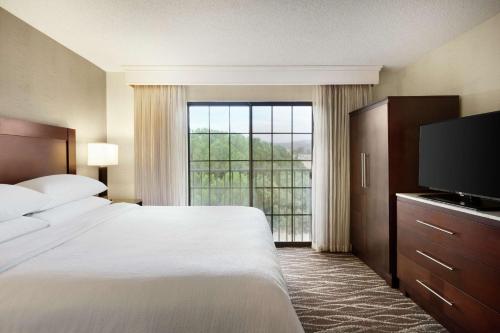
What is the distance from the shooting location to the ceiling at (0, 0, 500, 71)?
7.06 ft

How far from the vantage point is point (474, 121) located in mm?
1942

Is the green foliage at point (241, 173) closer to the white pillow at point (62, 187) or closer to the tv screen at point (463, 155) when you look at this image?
the white pillow at point (62, 187)

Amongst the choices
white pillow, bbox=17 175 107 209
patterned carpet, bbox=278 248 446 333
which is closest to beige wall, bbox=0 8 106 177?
white pillow, bbox=17 175 107 209

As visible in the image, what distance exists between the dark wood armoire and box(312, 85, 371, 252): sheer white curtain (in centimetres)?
55

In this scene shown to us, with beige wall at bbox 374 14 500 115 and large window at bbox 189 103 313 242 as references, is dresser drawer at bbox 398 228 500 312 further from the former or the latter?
large window at bbox 189 103 313 242

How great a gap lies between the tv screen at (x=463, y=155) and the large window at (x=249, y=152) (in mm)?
1705

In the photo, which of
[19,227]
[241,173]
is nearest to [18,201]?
[19,227]

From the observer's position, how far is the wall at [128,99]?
378 centimetres

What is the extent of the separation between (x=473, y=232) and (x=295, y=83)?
98.9 inches

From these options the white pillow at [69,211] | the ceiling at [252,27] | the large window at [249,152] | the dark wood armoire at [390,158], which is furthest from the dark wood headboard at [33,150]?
the dark wood armoire at [390,158]

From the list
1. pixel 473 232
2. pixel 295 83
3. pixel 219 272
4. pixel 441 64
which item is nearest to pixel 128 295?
pixel 219 272

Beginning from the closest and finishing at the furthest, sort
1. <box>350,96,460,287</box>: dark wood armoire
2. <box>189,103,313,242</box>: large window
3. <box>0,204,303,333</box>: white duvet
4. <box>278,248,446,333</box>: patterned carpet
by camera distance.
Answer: <box>0,204,303,333</box>: white duvet < <box>278,248,446,333</box>: patterned carpet < <box>350,96,460,287</box>: dark wood armoire < <box>189,103,313,242</box>: large window

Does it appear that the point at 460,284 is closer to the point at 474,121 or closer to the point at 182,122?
the point at 474,121

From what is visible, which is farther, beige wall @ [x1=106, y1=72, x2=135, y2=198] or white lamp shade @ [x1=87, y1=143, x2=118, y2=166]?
beige wall @ [x1=106, y1=72, x2=135, y2=198]
